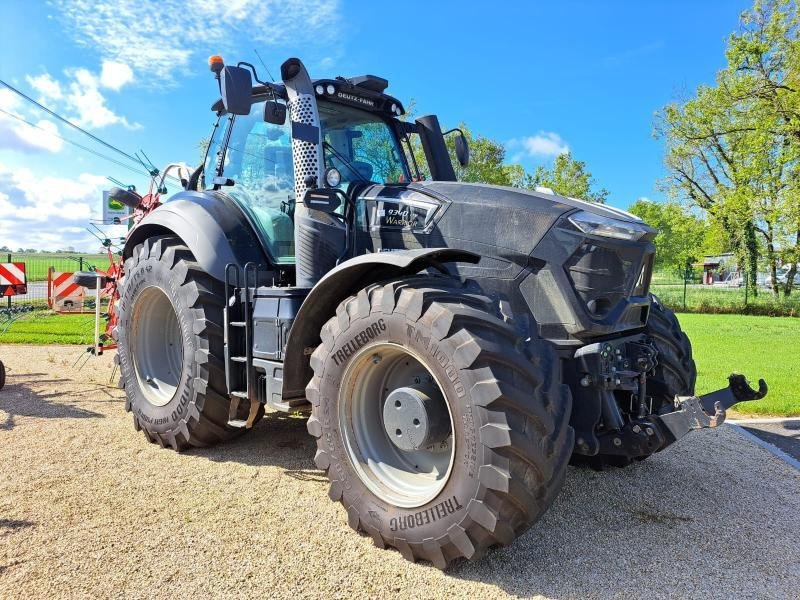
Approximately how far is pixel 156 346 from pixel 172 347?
16cm

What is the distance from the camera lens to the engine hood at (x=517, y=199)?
11.6ft

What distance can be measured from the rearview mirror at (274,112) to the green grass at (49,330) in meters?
8.54

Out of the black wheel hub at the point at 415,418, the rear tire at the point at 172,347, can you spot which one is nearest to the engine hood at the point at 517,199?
the black wheel hub at the point at 415,418

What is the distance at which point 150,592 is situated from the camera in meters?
2.71

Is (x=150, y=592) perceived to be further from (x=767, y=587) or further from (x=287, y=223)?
(x=767, y=587)

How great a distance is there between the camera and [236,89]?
374 centimetres

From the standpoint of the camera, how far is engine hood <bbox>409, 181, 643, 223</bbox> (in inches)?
139

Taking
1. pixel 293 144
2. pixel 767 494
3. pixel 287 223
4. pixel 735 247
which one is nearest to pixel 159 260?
pixel 287 223

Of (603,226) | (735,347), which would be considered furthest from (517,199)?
(735,347)

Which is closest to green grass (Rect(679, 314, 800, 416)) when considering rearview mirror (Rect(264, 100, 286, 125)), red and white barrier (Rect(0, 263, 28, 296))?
rearview mirror (Rect(264, 100, 286, 125))

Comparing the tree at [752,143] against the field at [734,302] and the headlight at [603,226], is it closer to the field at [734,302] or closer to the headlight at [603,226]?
the field at [734,302]

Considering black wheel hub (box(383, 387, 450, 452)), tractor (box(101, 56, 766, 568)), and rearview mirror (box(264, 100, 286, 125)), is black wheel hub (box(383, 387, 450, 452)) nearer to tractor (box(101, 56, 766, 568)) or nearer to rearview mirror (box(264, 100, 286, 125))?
tractor (box(101, 56, 766, 568))

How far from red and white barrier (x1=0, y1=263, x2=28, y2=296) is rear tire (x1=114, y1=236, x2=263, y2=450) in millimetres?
5618

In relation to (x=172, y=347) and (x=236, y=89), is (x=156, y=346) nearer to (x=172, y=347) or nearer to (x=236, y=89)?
(x=172, y=347)
